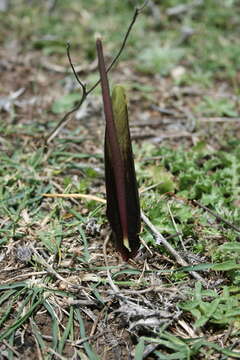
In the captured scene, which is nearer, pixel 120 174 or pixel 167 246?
pixel 120 174

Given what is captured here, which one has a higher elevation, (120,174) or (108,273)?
(120,174)

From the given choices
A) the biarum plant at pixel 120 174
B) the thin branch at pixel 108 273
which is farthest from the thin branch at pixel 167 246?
the thin branch at pixel 108 273

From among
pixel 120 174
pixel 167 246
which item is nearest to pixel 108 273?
pixel 167 246

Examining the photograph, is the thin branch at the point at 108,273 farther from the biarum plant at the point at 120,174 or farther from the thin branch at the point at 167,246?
the thin branch at the point at 167,246

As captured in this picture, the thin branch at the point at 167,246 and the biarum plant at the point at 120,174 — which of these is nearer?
the biarum plant at the point at 120,174

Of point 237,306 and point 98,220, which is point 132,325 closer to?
point 237,306

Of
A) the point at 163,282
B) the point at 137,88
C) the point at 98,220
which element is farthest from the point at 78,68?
the point at 163,282

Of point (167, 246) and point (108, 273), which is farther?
point (167, 246)

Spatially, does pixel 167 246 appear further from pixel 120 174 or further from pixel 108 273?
pixel 120 174

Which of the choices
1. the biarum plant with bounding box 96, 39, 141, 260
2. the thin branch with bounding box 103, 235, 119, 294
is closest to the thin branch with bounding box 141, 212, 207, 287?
the biarum plant with bounding box 96, 39, 141, 260
